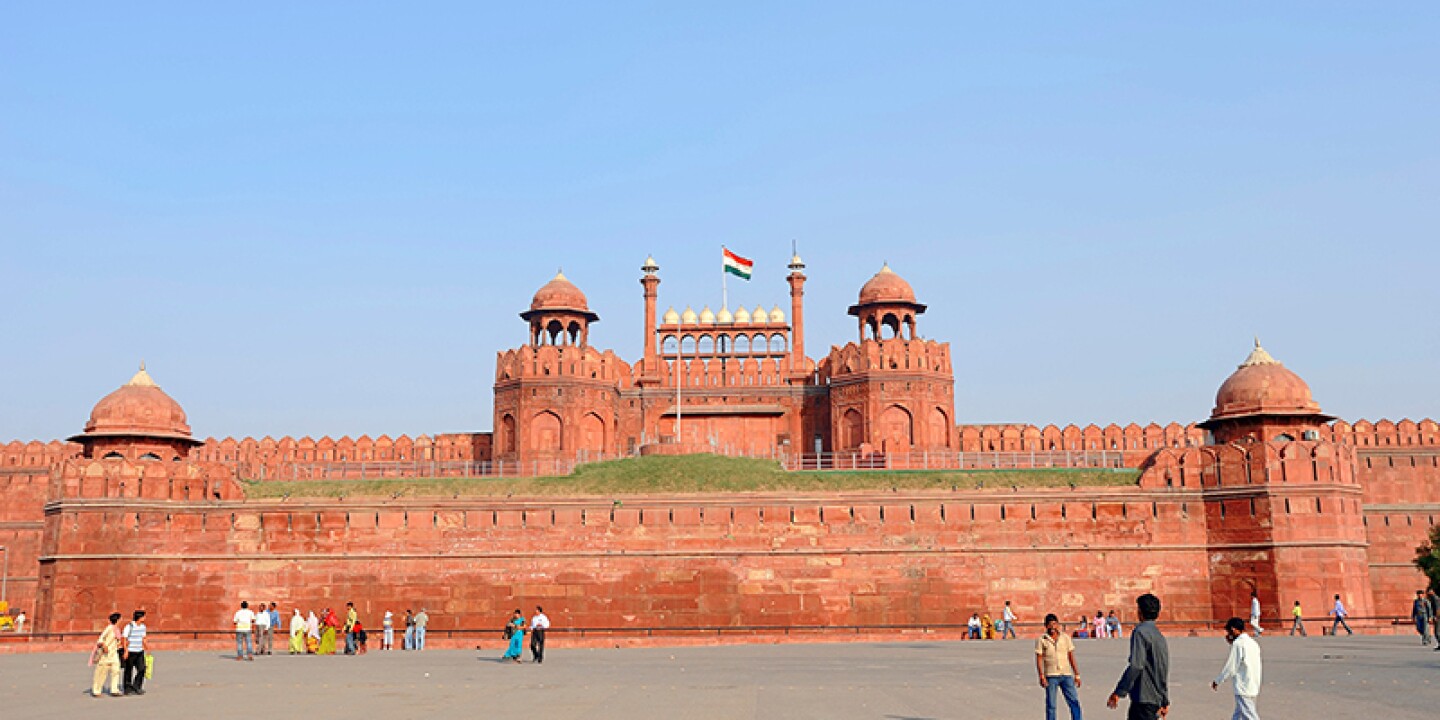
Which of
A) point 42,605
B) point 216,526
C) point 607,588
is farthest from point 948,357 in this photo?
point 42,605

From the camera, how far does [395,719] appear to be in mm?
12078

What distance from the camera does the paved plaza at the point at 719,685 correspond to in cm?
1270

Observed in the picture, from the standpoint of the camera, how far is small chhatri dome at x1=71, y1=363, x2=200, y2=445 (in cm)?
3725

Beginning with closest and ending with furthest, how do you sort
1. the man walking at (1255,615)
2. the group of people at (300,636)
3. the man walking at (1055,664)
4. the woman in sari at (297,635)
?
the man walking at (1055,664) → the group of people at (300,636) → the woman in sari at (297,635) → the man walking at (1255,615)

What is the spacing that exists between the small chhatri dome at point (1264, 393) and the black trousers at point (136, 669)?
95.5 ft

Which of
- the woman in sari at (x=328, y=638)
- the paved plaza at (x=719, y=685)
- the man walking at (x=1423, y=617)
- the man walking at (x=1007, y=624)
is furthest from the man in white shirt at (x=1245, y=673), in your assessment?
the man walking at (x=1007, y=624)

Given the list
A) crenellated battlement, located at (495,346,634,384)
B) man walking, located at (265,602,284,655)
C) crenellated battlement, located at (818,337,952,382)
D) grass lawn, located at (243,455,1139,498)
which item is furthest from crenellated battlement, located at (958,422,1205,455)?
man walking, located at (265,602,284,655)

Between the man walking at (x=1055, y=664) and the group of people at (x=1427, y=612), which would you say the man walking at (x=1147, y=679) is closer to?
the man walking at (x=1055, y=664)

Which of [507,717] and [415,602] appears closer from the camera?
[507,717]

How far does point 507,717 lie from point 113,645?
6.28 metres

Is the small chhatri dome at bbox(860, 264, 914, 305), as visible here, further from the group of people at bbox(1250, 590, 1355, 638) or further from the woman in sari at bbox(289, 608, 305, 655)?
→ the woman in sari at bbox(289, 608, 305, 655)

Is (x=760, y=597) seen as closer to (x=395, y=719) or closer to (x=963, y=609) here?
(x=963, y=609)

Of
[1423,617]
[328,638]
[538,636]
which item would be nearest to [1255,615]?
[1423,617]

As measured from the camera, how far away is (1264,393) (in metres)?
34.9
